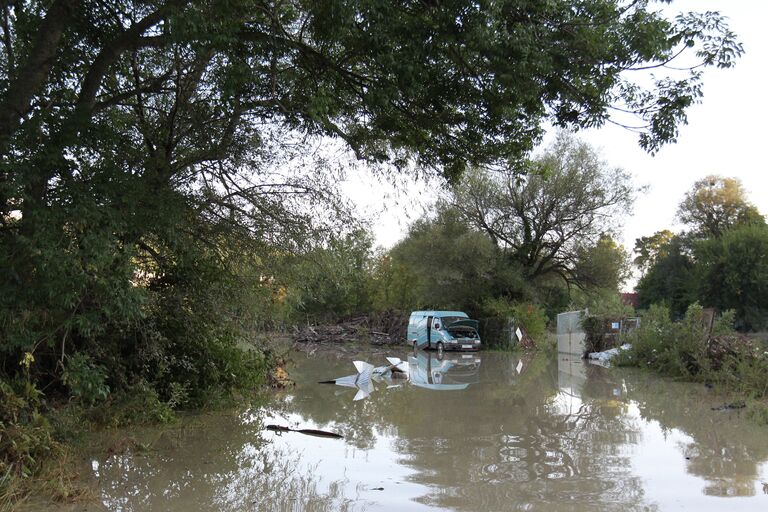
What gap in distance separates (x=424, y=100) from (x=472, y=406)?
6.04m

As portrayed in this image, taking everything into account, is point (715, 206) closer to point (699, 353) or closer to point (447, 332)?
point (447, 332)

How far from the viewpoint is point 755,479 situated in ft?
21.7

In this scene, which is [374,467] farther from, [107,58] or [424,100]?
[107,58]

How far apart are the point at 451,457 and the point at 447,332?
2161 centimetres

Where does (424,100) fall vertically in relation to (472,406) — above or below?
above

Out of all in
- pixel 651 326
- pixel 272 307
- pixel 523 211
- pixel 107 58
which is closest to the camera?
pixel 107 58

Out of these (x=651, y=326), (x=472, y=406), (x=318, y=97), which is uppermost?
(x=318, y=97)

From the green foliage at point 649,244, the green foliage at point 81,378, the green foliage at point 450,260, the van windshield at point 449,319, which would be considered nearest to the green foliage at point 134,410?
the green foliage at point 81,378

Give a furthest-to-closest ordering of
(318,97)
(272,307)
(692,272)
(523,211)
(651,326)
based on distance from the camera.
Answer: (692,272)
(523,211)
(651,326)
(272,307)
(318,97)

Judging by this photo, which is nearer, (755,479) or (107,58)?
(755,479)

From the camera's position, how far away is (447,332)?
1151 inches

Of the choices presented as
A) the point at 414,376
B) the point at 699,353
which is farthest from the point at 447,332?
the point at 699,353

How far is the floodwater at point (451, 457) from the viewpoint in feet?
19.7

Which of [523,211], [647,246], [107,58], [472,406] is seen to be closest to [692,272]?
[523,211]
